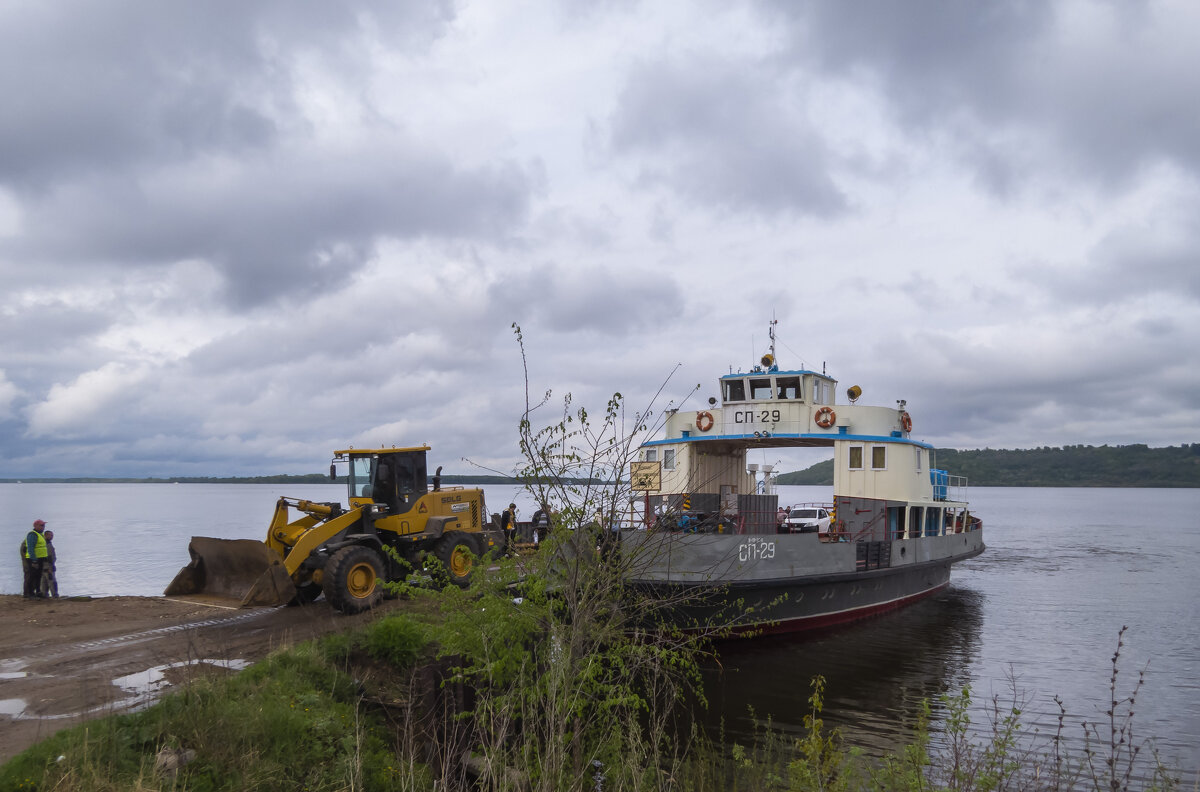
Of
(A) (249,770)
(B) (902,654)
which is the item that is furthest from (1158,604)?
(A) (249,770)

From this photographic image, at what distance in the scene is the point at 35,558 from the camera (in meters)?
14.1

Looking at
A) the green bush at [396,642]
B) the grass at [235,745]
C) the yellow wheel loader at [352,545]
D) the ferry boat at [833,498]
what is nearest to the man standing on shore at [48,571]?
the yellow wheel loader at [352,545]

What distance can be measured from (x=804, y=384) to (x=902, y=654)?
6329 millimetres

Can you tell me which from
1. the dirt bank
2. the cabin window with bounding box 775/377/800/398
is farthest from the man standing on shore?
the cabin window with bounding box 775/377/800/398

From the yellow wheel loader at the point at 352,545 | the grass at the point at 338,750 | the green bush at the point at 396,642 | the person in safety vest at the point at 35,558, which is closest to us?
the grass at the point at 338,750

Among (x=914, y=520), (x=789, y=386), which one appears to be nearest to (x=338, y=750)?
(x=789, y=386)

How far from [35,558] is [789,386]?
15.8 m

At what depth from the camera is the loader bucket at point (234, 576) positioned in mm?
11953

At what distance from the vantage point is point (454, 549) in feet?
47.0

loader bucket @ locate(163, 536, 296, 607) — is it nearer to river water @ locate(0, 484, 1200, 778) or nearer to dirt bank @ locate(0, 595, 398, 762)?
dirt bank @ locate(0, 595, 398, 762)

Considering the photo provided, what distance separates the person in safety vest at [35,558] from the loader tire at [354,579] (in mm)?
6041

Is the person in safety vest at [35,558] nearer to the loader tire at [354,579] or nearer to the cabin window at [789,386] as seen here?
the loader tire at [354,579]

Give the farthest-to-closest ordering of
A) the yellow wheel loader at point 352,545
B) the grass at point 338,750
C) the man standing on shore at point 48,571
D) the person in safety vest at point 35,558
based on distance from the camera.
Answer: the man standing on shore at point 48,571 → the person in safety vest at point 35,558 → the yellow wheel loader at point 352,545 → the grass at point 338,750

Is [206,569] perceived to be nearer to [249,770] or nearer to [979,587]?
[249,770]
